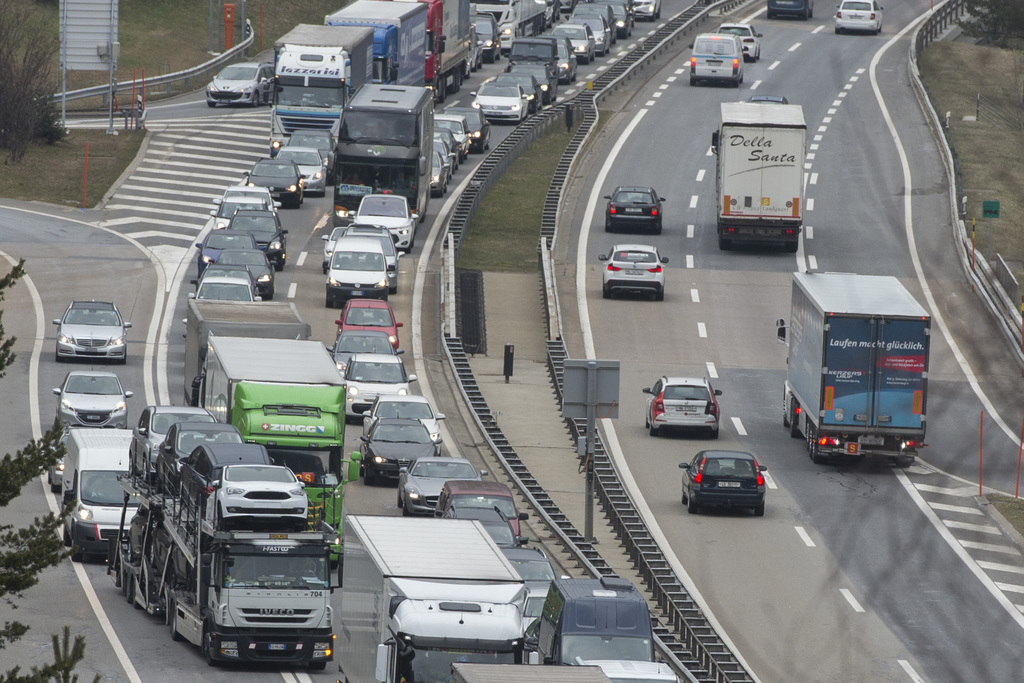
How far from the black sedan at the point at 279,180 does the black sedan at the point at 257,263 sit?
9581mm

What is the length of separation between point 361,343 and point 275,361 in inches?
424

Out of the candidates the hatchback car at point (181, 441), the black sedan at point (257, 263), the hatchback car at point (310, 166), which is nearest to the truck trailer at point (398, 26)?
the hatchback car at point (310, 166)

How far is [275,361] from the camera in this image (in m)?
28.9

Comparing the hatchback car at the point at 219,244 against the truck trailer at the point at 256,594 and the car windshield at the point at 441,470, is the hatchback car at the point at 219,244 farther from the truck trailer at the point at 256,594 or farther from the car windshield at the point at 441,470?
the truck trailer at the point at 256,594

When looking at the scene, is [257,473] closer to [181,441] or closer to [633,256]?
[181,441]

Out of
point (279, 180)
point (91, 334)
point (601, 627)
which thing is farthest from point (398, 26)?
point (601, 627)

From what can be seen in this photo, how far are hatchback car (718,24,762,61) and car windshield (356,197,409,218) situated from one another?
3088 cm

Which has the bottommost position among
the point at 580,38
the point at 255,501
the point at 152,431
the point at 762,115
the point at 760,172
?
the point at 580,38

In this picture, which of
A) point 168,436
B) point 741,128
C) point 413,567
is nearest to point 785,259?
point 741,128

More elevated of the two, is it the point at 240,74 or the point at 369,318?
the point at 240,74

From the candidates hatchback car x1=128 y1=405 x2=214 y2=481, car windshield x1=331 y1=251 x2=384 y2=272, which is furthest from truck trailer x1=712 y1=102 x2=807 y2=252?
hatchback car x1=128 y1=405 x2=214 y2=481

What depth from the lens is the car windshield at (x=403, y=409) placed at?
115ft

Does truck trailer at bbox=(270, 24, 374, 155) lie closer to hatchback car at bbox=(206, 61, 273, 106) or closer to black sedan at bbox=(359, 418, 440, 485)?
hatchback car at bbox=(206, 61, 273, 106)

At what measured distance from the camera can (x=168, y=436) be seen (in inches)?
989
